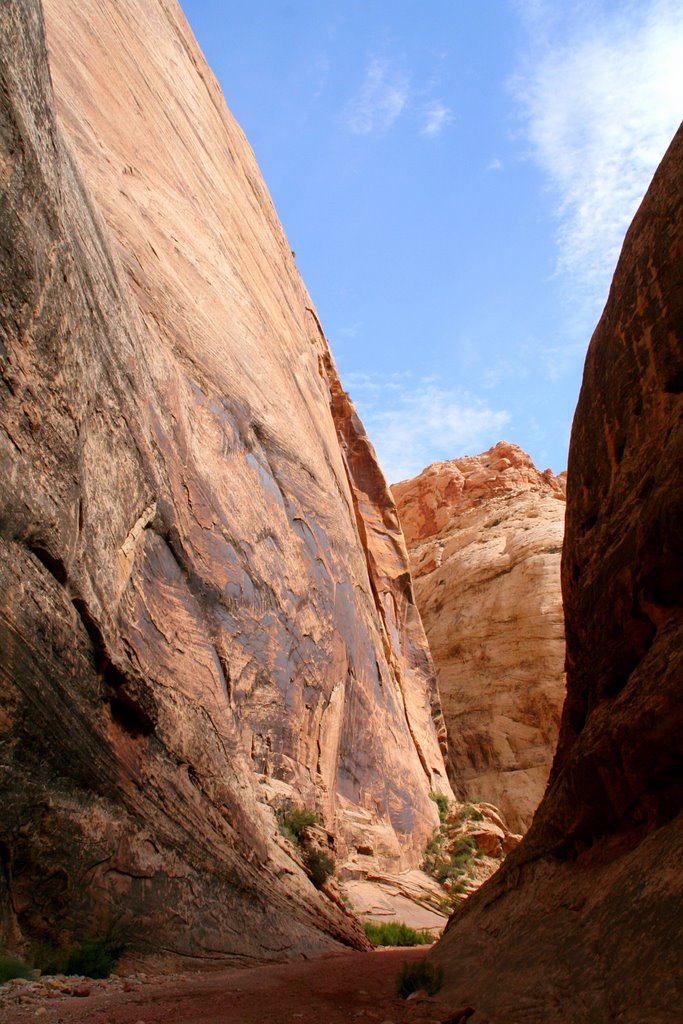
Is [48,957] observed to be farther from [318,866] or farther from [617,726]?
[318,866]

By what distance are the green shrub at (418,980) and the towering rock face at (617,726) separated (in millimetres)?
204

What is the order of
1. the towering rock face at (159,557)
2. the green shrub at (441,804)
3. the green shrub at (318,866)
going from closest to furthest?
the towering rock face at (159,557) → the green shrub at (318,866) → the green shrub at (441,804)

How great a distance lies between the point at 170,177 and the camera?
18453mm

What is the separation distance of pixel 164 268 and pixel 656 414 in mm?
11383

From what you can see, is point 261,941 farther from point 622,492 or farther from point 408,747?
point 408,747

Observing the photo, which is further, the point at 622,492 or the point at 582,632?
the point at 582,632

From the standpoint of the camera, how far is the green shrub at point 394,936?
13031 mm

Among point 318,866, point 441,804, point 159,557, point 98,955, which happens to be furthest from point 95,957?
point 441,804

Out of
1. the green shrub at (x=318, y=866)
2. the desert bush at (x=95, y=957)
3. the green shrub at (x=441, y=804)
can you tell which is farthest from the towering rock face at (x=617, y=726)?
the green shrub at (x=441, y=804)

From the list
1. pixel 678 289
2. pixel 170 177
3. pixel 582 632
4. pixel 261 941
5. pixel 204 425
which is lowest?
pixel 261 941

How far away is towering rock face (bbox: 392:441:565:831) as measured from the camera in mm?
28516

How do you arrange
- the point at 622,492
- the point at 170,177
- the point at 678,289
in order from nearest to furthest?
1. the point at 678,289
2. the point at 622,492
3. the point at 170,177

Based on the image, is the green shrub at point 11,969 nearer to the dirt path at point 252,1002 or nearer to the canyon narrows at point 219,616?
the dirt path at point 252,1002

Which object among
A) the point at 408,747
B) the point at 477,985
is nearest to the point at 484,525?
the point at 408,747
